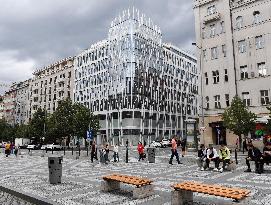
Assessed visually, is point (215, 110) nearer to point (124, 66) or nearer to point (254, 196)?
point (254, 196)

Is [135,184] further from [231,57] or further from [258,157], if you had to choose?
[231,57]

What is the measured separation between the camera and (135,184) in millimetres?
10133

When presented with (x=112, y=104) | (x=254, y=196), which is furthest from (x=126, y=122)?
(x=254, y=196)

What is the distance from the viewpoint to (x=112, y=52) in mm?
83688

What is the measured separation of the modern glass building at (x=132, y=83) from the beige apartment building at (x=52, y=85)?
422 cm

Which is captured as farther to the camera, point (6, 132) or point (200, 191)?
point (6, 132)

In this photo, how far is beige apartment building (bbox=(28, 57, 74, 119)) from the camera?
9698 cm

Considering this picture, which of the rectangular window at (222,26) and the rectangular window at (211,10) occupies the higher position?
the rectangular window at (211,10)

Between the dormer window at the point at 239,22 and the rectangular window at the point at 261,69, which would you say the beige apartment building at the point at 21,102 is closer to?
the dormer window at the point at 239,22

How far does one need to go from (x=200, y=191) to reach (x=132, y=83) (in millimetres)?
70303

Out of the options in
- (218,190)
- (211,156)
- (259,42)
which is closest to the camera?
(218,190)

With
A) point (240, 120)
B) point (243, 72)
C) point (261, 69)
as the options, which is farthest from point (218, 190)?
point (243, 72)

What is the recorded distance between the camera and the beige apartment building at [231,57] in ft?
128

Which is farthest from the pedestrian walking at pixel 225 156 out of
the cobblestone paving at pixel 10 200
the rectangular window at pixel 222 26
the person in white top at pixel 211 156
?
the rectangular window at pixel 222 26
